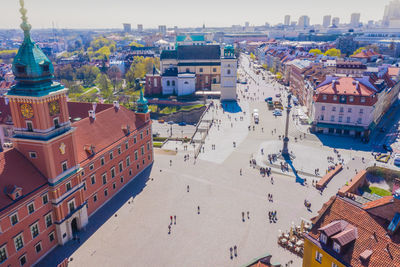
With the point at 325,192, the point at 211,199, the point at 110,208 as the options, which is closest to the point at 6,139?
the point at 110,208

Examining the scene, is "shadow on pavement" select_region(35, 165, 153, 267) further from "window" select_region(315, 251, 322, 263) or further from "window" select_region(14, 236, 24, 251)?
"window" select_region(315, 251, 322, 263)

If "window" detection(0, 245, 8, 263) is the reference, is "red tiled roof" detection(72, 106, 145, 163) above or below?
above

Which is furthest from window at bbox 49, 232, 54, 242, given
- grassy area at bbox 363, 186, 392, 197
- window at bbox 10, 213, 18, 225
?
grassy area at bbox 363, 186, 392, 197

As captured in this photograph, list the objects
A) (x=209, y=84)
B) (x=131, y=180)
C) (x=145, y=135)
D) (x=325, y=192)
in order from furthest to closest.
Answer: (x=209, y=84), (x=145, y=135), (x=131, y=180), (x=325, y=192)

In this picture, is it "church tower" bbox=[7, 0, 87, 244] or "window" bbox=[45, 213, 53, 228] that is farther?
"window" bbox=[45, 213, 53, 228]

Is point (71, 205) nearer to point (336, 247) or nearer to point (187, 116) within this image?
point (336, 247)

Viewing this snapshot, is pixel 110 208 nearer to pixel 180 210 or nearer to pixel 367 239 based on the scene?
pixel 180 210

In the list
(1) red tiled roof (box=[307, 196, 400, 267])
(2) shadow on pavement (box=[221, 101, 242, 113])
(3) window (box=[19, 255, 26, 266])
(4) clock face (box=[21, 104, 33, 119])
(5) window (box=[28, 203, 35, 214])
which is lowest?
(3) window (box=[19, 255, 26, 266])

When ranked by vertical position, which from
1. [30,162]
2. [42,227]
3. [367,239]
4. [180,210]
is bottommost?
[180,210]
